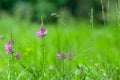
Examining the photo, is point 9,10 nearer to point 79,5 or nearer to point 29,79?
point 79,5

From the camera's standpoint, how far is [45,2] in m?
12.6

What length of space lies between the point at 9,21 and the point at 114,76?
5.72m

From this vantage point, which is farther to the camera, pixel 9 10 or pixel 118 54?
pixel 9 10

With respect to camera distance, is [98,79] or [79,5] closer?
[98,79]

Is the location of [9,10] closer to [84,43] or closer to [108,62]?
[84,43]

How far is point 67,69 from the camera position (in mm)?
2590

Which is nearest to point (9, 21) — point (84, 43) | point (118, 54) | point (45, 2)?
point (84, 43)

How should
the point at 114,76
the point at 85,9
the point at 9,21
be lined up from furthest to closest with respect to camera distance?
the point at 85,9 → the point at 9,21 → the point at 114,76

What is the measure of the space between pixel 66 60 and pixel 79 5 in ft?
39.5

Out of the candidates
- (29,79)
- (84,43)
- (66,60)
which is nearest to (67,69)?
(66,60)

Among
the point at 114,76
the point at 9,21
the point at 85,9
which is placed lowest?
the point at 85,9

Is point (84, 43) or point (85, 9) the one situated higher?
point (84, 43)

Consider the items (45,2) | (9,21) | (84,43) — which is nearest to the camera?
(84,43)

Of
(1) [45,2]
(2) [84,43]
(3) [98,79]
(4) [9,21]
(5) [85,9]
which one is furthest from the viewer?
(5) [85,9]
